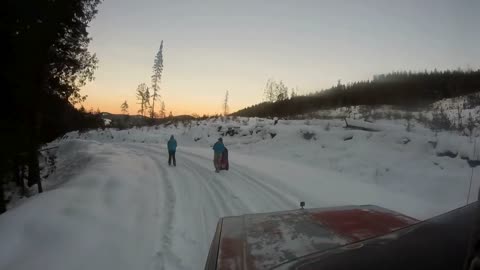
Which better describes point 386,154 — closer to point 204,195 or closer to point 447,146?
point 447,146

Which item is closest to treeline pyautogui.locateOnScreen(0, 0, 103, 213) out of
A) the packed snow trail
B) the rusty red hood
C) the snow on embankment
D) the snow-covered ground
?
the snow-covered ground

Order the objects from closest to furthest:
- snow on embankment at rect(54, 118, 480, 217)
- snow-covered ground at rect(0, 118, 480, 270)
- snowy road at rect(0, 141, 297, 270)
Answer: snowy road at rect(0, 141, 297, 270) → snow-covered ground at rect(0, 118, 480, 270) → snow on embankment at rect(54, 118, 480, 217)

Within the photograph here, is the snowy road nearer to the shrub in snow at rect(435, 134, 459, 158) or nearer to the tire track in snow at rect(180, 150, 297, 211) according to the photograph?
the tire track in snow at rect(180, 150, 297, 211)

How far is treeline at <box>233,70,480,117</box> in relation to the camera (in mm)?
27403

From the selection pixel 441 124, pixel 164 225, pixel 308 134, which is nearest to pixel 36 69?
pixel 164 225

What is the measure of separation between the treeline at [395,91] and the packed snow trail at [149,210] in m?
18.2

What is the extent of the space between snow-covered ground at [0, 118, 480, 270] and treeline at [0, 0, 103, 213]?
208 centimetres

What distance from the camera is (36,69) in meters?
13.3

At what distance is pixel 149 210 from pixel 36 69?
7.96 metres

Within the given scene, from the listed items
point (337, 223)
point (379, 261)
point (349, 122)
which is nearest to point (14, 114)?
point (337, 223)

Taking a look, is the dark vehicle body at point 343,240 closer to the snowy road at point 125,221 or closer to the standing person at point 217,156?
the snowy road at point 125,221

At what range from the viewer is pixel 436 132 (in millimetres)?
14336

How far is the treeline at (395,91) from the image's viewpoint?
89.9ft

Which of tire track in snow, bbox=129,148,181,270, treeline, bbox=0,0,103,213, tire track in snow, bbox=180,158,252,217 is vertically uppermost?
treeline, bbox=0,0,103,213
